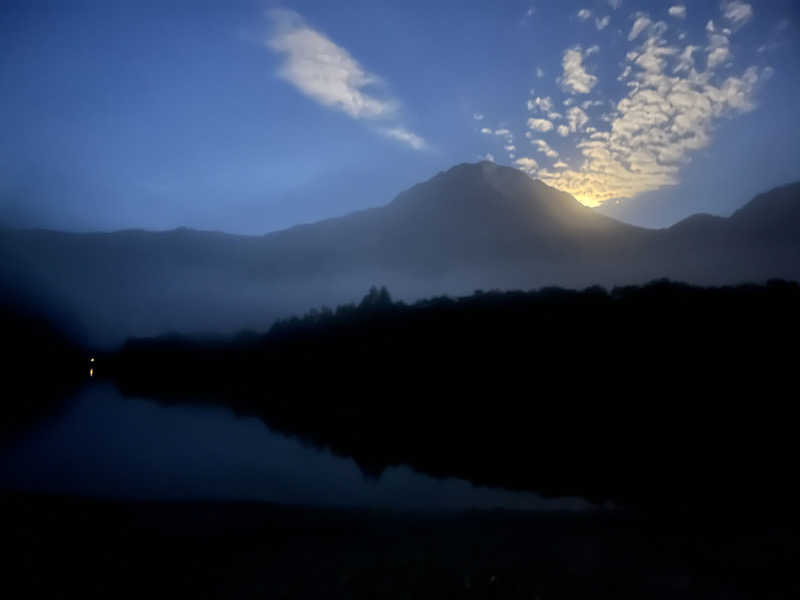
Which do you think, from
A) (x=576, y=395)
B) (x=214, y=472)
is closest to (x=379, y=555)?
(x=214, y=472)

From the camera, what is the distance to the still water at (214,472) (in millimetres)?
19234

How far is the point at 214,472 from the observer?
78.5 feet

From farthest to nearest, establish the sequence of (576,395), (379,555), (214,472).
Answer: (576,395) < (214,472) < (379,555)

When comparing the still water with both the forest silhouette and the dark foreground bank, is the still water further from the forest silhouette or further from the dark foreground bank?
the dark foreground bank

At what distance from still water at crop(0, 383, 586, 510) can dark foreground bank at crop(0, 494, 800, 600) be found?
4.11 meters

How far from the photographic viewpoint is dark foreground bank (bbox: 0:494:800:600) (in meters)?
9.40

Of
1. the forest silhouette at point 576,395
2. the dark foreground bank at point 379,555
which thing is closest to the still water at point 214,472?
the forest silhouette at point 576,395

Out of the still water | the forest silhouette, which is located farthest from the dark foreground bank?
the forest silhouette

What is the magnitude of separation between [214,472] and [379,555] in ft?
52.6

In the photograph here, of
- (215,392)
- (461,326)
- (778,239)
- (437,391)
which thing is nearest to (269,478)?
(437,391)

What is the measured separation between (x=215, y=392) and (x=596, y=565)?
78.4 meters

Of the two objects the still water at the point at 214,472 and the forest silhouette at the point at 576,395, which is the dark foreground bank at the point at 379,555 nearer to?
the still water at the point at 214,472

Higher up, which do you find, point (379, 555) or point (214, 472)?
point (379, 555)

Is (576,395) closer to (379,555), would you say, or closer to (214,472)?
(214,472)
